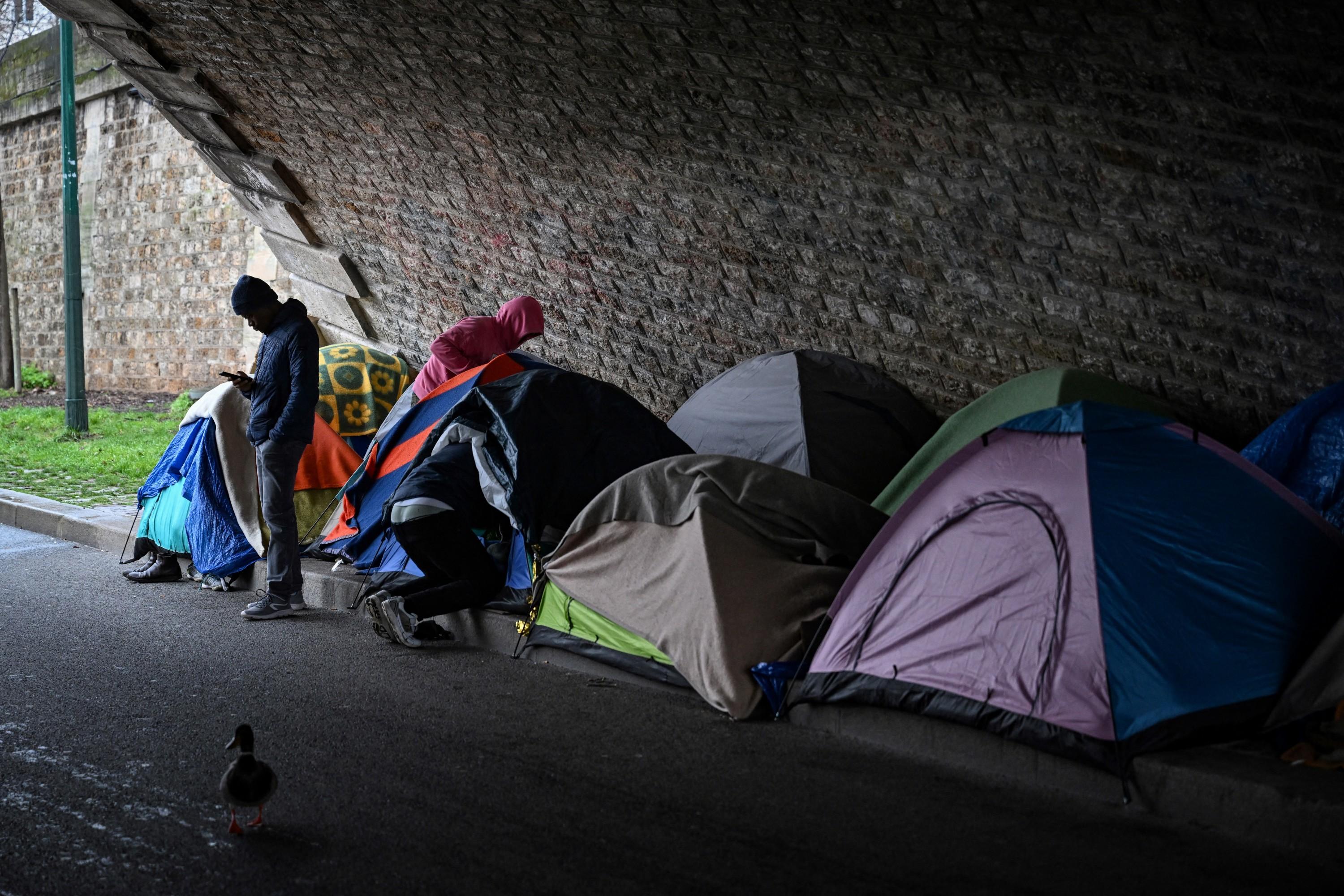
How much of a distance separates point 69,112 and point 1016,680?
1202cm

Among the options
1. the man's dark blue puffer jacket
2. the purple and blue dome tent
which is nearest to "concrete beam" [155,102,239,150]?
the man's dark blue puffer jacket

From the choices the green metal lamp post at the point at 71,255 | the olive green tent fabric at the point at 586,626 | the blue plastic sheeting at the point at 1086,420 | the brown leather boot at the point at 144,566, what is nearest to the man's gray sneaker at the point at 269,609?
the brown leather boot at the point at 144,566

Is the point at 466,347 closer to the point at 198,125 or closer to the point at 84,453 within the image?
the point at 198,125

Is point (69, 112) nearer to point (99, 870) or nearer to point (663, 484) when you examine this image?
point (663, 484)

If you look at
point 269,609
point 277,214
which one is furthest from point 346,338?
point 269,609

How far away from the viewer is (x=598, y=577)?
523cm

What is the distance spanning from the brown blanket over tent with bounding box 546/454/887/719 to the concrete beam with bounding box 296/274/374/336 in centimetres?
615

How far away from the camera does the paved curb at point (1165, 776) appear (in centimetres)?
334

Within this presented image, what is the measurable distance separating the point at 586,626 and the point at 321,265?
6436 millimetres

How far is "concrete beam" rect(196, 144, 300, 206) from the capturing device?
9.75 meters

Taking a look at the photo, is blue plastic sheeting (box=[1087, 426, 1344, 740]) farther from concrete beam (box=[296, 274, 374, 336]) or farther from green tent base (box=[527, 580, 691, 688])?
concrete beam (box=[296, 274, 374, 336])

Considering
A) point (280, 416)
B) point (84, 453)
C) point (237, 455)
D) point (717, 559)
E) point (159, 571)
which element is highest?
point (280, 416)

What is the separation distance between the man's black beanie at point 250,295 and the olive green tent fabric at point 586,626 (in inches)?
88.8

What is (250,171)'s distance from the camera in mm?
9969
